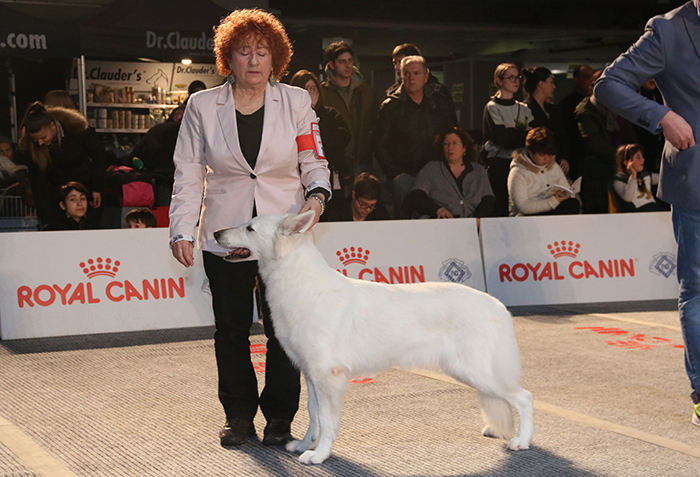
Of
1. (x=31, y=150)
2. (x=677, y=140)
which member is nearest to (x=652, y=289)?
(x=677, y=140)

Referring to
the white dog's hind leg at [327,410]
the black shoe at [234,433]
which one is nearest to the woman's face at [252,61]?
the white dog's hind leg at [327,410]

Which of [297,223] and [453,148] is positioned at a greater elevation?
[453,148]

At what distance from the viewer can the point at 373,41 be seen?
Result: 14125mm

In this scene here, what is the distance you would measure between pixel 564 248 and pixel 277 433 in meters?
5.04

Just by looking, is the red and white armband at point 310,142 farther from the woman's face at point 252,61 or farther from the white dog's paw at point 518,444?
the white dog's paw at point 518,444

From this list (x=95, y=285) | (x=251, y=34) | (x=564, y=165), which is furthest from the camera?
(x=564, y=165)

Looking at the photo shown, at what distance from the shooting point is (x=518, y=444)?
3.93 m

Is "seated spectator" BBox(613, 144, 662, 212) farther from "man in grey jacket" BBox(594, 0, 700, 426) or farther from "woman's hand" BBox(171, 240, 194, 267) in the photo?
"woman's hand" BBox(171, 240, 194, 267)

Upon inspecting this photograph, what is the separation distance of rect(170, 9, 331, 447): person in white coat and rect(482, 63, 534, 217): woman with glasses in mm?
5568

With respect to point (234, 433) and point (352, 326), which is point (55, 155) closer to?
point (234, 433)

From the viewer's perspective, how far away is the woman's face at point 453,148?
8805 millimetres

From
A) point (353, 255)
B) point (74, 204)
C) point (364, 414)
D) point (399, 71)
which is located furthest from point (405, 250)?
point (364, 414)

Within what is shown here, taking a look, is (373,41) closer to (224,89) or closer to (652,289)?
(652,289)

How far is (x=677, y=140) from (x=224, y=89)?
2312 mm
